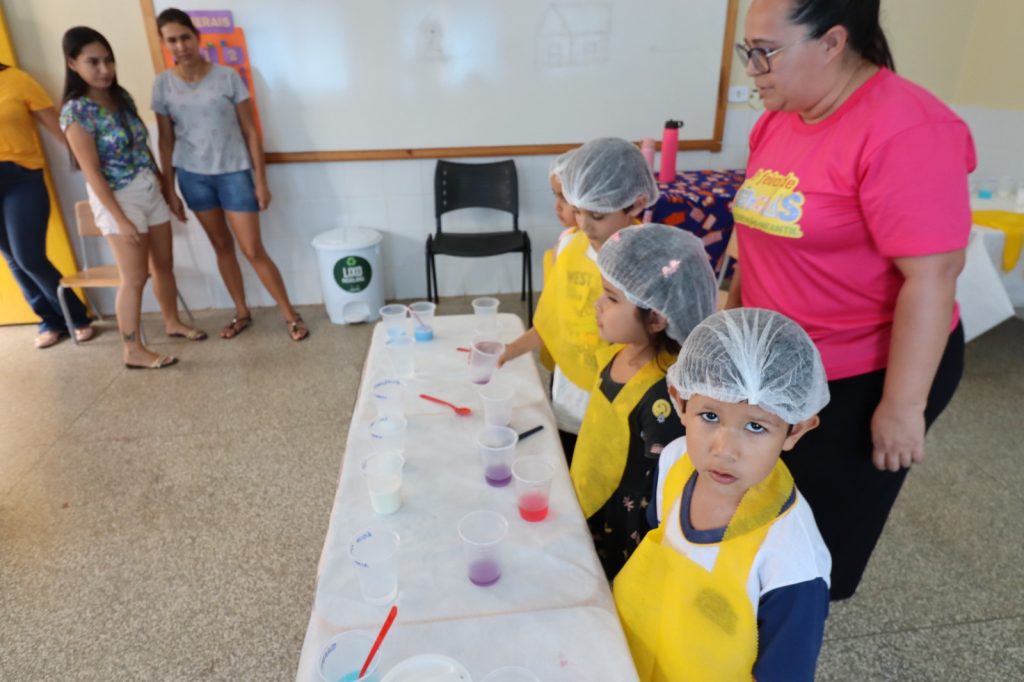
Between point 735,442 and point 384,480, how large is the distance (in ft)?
2.19

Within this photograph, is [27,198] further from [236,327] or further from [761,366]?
[761,366]

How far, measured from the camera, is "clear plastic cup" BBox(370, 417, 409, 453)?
1.35 metres

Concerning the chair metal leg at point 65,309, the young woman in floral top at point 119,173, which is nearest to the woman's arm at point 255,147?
the young woman in floral top at point 119,173

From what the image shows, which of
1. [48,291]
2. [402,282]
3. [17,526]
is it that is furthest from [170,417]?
[402,282]

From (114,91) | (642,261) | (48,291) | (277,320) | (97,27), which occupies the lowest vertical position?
(277,320)

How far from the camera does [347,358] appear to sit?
3514 millimetres

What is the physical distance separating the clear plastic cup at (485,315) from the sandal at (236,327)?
97.2 inches

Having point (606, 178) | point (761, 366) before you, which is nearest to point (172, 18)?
point (606, 178)

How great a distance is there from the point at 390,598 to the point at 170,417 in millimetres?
2465

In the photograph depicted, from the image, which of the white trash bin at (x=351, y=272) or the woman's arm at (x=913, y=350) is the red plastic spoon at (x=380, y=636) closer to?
the woman's arm at (x=913, y=350)

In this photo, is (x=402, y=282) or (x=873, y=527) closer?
(x=873, y=527)

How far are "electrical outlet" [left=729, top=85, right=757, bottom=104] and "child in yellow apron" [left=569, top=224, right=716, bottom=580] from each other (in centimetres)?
319

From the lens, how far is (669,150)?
134 inches

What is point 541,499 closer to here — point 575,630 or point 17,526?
point 575,630
